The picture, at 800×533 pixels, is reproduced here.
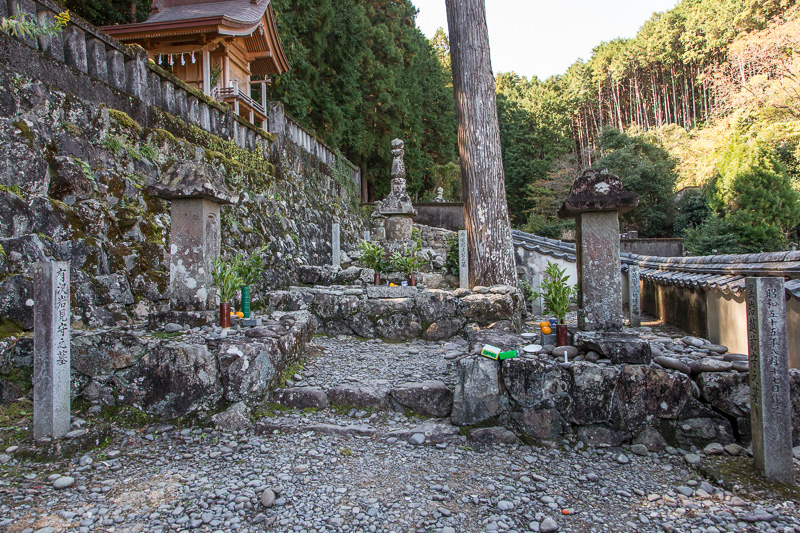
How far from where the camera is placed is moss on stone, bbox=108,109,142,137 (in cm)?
617

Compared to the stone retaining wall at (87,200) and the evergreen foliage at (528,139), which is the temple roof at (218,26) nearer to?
the stone retaining wall at (87,200)

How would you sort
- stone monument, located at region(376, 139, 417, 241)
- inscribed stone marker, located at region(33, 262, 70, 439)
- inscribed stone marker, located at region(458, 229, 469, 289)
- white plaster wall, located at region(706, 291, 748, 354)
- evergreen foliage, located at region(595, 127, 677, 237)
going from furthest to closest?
evergreen foliage, located at region(595, 127, 677, 237) < stone monument, located at region(376, 139, 417, 241) < inscribed stone marker, located at region(458, 229, 469, 289) < white plaster wall, located at region(706, 291, 748, 354) < inscribed stone marker, located at region(33, 262, 70, 439)

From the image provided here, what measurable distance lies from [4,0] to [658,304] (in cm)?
1129

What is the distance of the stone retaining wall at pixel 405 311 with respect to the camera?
677cm

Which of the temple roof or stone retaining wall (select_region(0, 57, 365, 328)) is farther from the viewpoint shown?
the temple roof

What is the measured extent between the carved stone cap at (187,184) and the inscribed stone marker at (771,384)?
5.01 m

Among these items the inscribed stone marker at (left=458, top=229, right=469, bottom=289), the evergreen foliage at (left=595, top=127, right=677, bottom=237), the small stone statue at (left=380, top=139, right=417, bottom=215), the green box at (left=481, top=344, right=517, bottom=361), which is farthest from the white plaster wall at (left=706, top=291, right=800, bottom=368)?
the evergreen foliage at (left=595, top=127, right=677, bottom=237)

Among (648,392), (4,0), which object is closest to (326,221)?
(4,0)

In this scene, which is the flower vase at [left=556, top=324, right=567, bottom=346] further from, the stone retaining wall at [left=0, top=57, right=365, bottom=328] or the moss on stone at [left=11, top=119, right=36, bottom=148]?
the moss on stone at [left=11, top=119, right=36, bottom=148]

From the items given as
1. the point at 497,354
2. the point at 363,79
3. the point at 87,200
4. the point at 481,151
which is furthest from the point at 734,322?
the point at 363,79

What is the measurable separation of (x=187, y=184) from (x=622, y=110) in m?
37.9

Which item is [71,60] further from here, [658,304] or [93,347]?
[658,304]

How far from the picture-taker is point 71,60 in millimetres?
5723

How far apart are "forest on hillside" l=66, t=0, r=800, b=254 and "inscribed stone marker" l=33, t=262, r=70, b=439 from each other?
13.2 m
